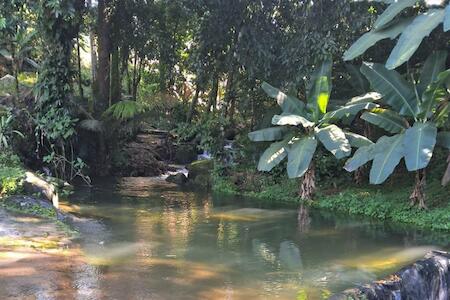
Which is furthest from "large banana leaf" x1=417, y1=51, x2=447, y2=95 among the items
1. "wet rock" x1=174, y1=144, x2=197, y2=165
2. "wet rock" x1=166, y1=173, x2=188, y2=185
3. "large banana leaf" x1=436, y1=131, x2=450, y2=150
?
"wet rock" x1=174, y1=144, x2=197, y2=165

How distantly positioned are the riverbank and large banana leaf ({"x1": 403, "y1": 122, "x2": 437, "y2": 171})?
2142 mm

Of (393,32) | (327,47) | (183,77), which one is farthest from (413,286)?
(183,77)

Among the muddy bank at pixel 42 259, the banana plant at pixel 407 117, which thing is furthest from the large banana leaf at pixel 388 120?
the muddy bank at pixel 42 259

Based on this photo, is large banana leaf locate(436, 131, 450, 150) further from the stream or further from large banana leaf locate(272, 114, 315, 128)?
large banana leaf locate(272, 114, 315, 128)

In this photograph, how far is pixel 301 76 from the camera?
12.7 meters

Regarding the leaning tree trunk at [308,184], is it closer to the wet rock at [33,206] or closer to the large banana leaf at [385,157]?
the large banana leaf at [385,157]

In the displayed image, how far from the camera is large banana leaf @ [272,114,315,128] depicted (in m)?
11.8

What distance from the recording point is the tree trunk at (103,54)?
54.5 feet

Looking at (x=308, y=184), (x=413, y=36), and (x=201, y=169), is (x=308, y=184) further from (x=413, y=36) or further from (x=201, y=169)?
(x=413, y=36)

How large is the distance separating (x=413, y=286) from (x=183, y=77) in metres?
14.5

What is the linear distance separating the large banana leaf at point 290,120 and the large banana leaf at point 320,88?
469mm

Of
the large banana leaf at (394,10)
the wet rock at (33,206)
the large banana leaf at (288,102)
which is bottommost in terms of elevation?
the wet rock at (33,206)

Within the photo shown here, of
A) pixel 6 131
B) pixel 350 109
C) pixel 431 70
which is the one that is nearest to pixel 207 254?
pixel 350 109

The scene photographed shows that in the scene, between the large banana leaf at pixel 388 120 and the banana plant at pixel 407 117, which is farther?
the large banana leaf at pixel 388 120
